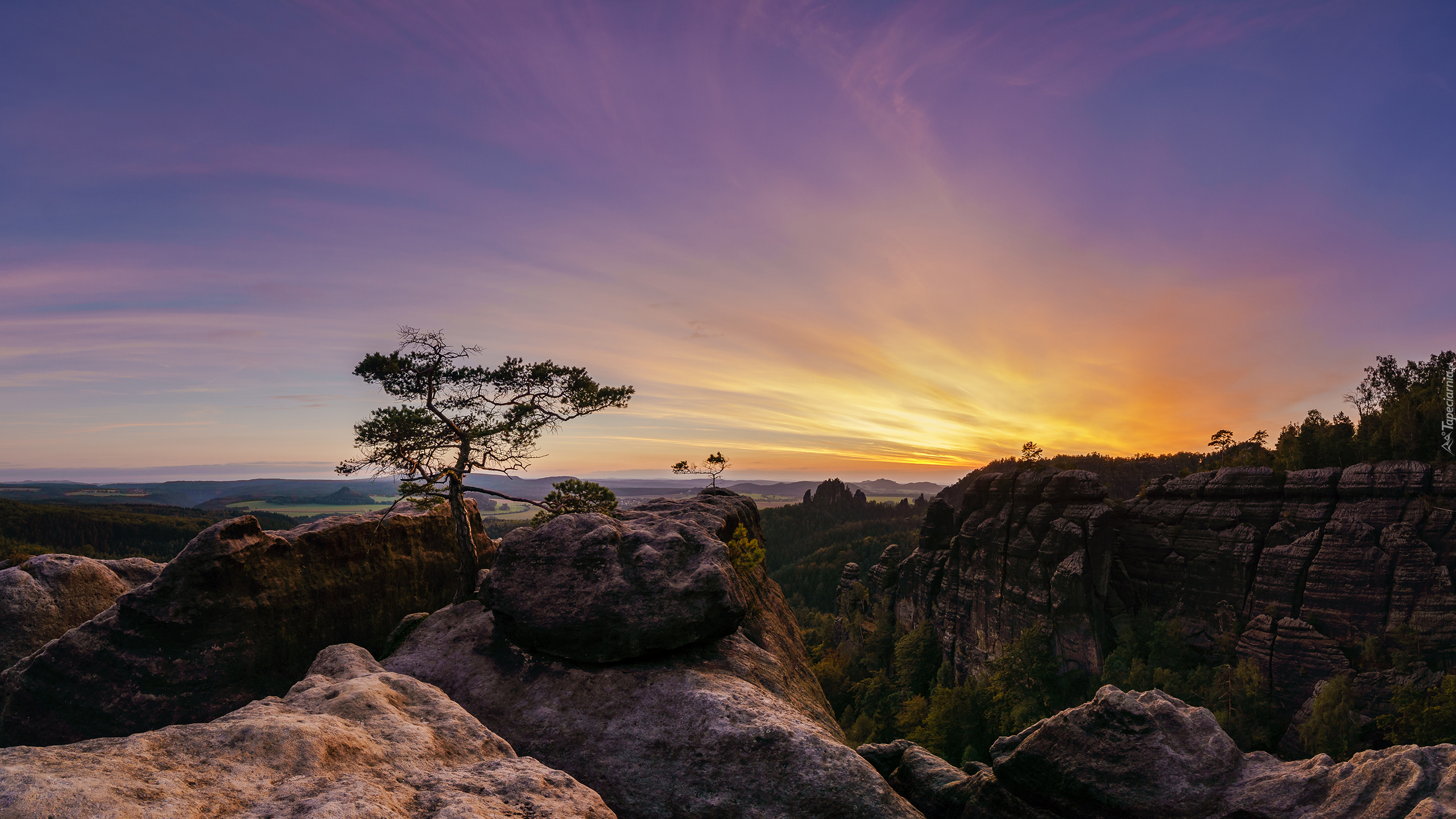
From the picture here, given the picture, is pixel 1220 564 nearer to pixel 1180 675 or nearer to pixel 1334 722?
pixel 1180 675

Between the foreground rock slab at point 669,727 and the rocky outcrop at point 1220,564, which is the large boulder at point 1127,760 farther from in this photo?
the rocky outcrop at point 1220,564

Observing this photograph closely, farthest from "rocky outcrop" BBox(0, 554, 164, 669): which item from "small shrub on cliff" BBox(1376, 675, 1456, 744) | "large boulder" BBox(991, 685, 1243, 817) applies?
"small shrub on cliff" BBox(1376, 675, 1456, 744)

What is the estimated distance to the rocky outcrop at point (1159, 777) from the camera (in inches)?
400

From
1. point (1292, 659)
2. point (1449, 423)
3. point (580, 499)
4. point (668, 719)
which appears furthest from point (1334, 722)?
point (580, 499)

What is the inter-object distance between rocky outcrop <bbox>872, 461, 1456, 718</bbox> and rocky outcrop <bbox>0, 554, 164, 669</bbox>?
274ft

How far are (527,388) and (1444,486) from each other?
80.3 metres

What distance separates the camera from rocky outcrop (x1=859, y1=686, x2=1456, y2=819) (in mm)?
10156

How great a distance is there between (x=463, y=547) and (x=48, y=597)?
11.8 metres

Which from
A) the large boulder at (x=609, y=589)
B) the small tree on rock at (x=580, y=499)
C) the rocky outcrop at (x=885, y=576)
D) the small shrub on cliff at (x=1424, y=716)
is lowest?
the rocky outcrop at (x=885, y=576)

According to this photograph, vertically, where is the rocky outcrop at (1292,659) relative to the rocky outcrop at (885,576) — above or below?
above

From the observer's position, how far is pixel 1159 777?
12547 mm

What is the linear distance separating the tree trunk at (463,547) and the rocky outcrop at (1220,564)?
7394cm

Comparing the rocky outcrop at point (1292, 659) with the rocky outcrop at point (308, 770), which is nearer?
the rocky outcrop at point (308, 770)

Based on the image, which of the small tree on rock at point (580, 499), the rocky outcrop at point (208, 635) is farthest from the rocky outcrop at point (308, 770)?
the small tree on rock at point (580, 499)
